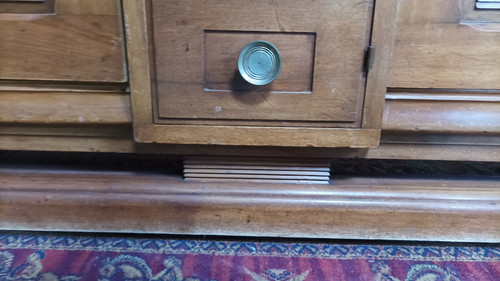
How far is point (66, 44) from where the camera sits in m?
0.45

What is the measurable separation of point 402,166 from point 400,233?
0.29 m

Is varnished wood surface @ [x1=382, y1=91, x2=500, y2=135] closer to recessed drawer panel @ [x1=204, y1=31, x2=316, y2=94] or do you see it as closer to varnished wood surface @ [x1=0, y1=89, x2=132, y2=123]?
recessed drawer panel @ [x1=204, y1=31, x2=316, y2=94]

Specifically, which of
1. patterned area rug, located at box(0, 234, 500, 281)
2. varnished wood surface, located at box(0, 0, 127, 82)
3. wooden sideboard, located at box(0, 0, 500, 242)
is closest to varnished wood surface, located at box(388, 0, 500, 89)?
wooden sideboard, located at box(0, 0, 500, 242)

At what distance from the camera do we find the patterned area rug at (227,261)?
443 millimetres

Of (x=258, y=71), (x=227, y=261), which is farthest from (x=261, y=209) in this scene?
(x=258, y=71)

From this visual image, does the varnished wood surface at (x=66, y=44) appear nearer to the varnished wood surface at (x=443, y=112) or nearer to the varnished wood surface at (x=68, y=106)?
the varnished wood surface at (x=68, y=106)

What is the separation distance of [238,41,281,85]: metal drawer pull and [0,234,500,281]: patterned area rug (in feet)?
0.86

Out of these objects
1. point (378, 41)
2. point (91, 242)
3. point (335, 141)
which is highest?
point (378, 41)

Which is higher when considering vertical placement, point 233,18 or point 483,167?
point 233,18

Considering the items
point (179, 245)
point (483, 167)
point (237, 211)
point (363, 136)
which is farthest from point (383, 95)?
point (483, 167)

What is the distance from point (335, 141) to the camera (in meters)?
0.47

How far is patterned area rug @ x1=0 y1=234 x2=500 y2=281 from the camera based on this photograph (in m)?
0.44

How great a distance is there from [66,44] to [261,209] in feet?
1.23

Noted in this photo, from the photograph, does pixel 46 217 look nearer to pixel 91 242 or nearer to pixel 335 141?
pixel 91 242
